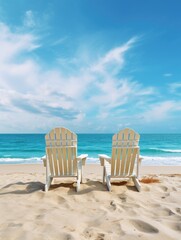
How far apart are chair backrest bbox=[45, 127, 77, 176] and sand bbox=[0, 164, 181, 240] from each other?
1.49ft

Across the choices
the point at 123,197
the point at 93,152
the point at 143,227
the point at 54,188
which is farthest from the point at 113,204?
the point at 93,152

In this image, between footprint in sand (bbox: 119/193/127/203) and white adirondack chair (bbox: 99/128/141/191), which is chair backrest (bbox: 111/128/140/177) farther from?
footprint in sand (bbox: 119/193/127/203)

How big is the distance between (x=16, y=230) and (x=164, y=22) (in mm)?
12292

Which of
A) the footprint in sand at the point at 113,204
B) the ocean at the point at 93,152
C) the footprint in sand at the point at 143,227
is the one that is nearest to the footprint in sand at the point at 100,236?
the footprint in sand at the point at 143,227

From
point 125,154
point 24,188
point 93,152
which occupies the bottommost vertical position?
point 93,152

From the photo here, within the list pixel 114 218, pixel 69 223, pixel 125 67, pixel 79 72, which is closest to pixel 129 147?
pixel 114 218

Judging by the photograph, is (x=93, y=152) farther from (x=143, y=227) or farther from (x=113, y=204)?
(x=143, y=227)

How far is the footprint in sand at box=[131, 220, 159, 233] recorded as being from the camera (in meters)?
2.30

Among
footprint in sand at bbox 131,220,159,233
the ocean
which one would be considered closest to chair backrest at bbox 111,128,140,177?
footprint in sand at bbox 131,220,159,233

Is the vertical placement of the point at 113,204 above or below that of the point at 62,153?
below

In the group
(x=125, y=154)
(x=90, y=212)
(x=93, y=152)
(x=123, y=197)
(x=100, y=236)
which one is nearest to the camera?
(x=100, y=236)

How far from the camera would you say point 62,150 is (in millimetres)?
4410

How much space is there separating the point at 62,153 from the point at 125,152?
133 cm

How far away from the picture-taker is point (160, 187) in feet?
14.3
